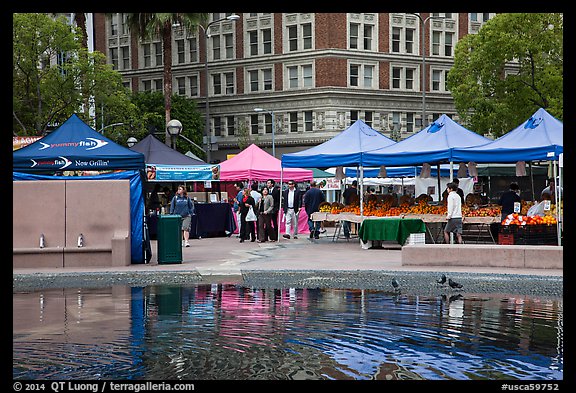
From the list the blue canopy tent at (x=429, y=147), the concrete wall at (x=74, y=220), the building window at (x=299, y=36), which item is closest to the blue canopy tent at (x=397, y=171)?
the blue canopy tent at (x=429, y=147)

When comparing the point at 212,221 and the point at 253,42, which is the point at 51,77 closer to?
the point at 212,221

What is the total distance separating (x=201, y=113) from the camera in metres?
80.1

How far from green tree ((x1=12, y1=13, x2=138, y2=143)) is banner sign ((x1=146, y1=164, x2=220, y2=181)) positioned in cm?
1468

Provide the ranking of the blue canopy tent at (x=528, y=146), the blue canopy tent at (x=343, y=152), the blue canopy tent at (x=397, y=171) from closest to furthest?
the blue canopy tent at (x=528, y=146), the blue canopy tent at (x=343, y=152), the blue canopy tent at (x=397, y=171)

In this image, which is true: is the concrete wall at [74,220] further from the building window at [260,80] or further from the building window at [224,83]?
the building window at [224,83]

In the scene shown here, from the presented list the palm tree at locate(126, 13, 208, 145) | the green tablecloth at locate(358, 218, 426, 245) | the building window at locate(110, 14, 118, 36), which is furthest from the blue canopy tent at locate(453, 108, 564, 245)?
the building window at locate(110, 14, 118, 36)

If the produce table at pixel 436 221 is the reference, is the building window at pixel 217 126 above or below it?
above

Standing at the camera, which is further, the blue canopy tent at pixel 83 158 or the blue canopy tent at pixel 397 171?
the blue canopy tent at pixel 397 171

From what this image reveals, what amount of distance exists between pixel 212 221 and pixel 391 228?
10.3m

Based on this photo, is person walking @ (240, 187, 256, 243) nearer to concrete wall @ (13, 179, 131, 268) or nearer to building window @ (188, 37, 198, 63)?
concrete wall @ (13, 179, 131, 268)

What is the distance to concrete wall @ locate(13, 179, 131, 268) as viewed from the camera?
20.6 meters

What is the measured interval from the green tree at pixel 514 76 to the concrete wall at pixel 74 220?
123 ft

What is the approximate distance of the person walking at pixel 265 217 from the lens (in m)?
29.3

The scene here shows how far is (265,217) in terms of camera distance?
30.0m
